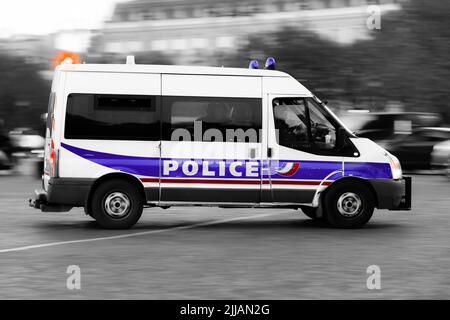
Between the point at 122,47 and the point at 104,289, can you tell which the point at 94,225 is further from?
the point at 122,47

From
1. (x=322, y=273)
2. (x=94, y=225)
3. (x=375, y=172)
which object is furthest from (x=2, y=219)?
(x=322, y=273)

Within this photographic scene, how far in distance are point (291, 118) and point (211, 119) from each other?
103 cm

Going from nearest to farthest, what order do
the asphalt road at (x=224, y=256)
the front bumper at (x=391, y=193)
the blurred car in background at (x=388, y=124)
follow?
1. the asphalt road at (x=224, y=256)
2. the front bumper at (x=391, y=193)
3. the blurred car in background at (x=388, y=124)

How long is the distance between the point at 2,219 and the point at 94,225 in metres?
1.69

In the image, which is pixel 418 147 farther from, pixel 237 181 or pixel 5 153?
Answer: pixel 237 181

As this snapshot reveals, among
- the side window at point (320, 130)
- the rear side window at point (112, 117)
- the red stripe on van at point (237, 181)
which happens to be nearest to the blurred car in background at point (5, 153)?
the rear side window at point (112, 117)

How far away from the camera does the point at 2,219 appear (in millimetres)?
15172

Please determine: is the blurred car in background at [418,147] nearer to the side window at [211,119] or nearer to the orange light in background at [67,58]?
the side window at [211,119]

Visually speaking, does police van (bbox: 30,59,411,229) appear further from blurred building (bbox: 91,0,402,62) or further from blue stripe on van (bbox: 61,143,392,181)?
blurred building (bbox: 91,0,402,62)

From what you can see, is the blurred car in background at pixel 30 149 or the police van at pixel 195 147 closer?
the police van at pixel 195 147

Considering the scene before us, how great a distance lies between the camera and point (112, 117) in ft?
44.0

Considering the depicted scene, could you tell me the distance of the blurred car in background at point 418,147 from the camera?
1136 inches

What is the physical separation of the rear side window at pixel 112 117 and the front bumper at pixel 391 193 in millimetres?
2892

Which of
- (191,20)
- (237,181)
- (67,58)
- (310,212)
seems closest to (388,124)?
(310,212)
